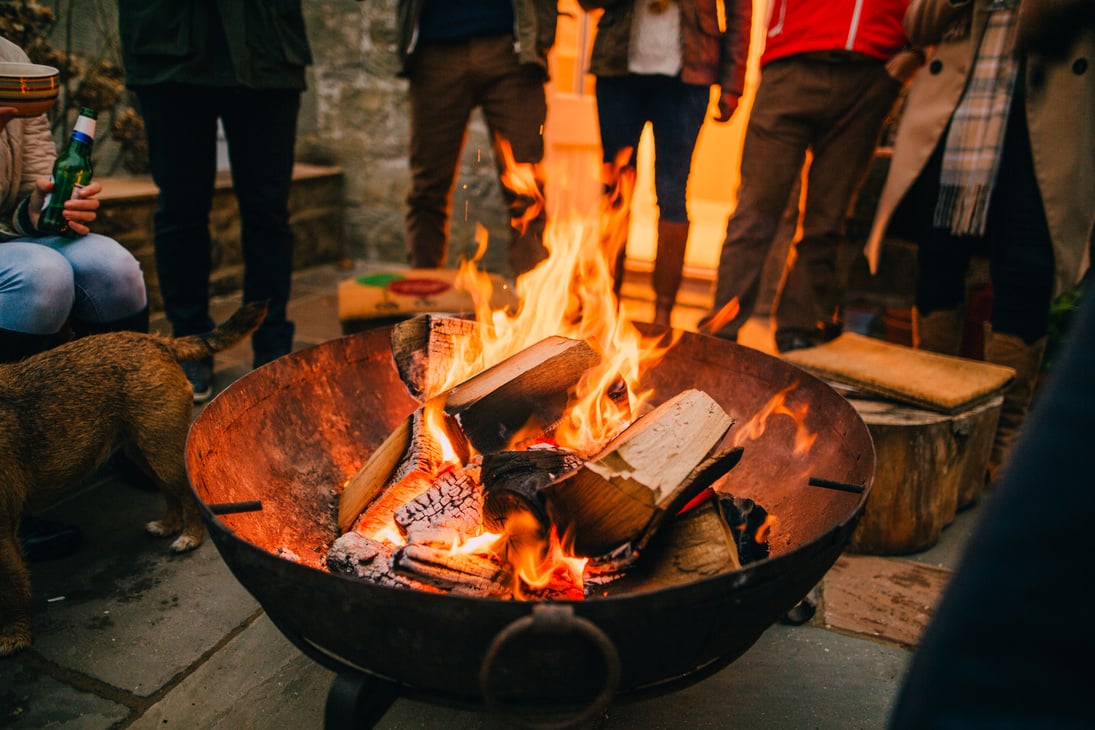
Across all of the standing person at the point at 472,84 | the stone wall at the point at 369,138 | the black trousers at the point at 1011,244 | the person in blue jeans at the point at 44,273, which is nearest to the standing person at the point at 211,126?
the person in blue jeans at the point at 44,273

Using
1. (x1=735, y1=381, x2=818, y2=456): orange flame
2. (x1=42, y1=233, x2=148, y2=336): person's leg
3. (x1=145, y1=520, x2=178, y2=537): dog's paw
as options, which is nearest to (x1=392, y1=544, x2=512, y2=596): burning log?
(x1=735, y1=381, x2=818, y2=456): orange flame

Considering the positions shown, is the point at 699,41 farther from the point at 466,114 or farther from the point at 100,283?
the point at 100,283

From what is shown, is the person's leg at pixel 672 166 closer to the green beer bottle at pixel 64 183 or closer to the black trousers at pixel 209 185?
the black trousers at pixel 209 185

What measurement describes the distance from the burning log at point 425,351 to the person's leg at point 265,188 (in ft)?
3.13

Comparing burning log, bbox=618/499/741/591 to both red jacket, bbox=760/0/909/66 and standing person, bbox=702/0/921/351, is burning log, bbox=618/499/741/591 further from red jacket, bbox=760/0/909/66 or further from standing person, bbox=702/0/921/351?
red jacket, bbox=760/0/909/66

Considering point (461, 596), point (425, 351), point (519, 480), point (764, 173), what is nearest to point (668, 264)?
point (764, 173)

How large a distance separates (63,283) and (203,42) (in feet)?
3.52

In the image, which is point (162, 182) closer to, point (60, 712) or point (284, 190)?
point (284, 190)

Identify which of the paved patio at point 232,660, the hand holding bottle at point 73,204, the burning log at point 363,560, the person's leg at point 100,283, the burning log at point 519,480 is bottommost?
the paved patio at point 232,660

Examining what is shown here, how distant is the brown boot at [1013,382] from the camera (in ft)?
8.25

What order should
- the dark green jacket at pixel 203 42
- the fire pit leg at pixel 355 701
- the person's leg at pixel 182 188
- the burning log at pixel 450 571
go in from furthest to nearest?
the person's leg at pixel 182 188, the dark green jacket at pixel 203 42, the burning log at pixel 450 571, the fire pit leg at pixel 355 701

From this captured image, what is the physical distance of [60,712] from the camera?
56.5 inches

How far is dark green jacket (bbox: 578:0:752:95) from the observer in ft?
9.55

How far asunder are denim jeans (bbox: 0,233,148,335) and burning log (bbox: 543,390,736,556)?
1.48m
